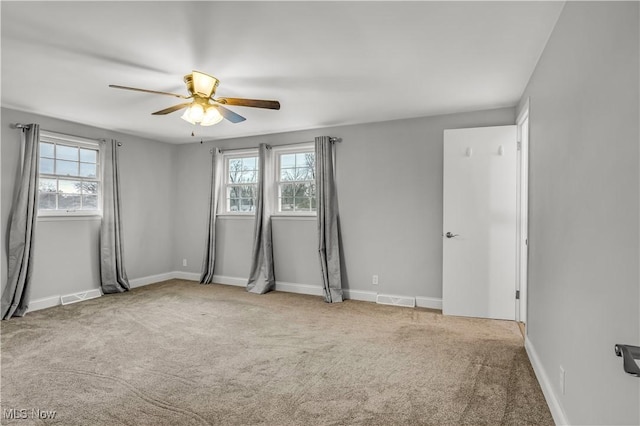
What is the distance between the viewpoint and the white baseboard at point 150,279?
216 inches

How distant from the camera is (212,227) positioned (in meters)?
5.70

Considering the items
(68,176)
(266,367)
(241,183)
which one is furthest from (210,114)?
(68,176)

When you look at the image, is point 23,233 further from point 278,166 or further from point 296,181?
point 296,181

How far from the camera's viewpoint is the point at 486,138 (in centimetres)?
391

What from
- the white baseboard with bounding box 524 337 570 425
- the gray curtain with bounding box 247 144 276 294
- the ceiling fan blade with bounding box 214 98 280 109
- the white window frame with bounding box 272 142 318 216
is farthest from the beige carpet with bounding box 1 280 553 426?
the ceiling fan blade with bounding box 214 98 280 109

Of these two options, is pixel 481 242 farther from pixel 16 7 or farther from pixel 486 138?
pixel 16 7

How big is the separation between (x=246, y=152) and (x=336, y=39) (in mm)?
3480

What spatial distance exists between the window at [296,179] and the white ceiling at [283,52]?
1227 millimetres

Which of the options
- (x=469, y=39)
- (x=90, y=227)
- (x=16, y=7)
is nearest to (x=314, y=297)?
(x=90, y=227)

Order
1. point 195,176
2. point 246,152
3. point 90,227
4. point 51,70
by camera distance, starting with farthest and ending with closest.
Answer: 1. point 195,176
2. point 246,152
3. point 90,227
4. point 51,70

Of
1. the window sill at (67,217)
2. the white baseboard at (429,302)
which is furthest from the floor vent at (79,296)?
the white baseboard at (429,302)

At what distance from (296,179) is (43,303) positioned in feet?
11.8

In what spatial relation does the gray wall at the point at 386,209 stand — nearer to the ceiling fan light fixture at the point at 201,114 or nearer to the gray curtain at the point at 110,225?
the gray curtain at the point at 110,225

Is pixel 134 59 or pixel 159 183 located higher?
pixel 134 59
